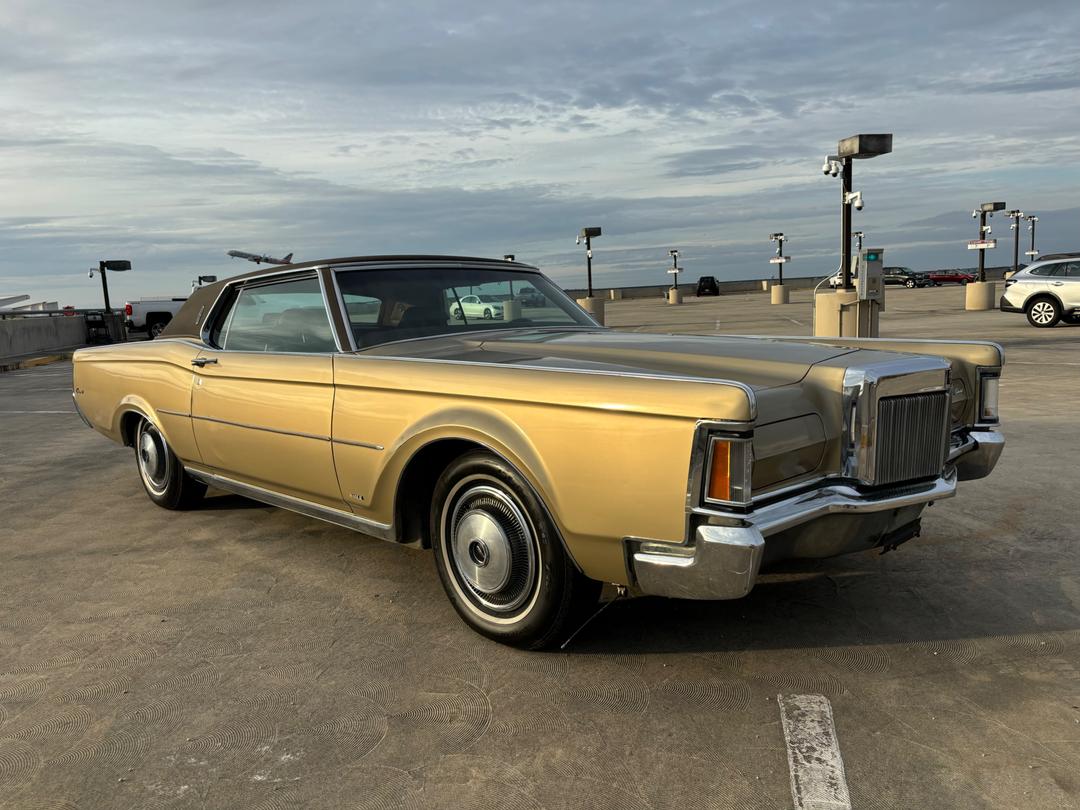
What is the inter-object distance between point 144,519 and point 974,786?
463 centimetres

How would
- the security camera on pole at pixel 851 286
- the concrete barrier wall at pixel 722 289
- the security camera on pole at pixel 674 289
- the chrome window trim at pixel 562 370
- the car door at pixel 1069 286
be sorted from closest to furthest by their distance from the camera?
1. the chrome window trim at pixel 562 370
2. the security camera on pole at pixel 851 286
3. the car door at pixel 1069 286
4. the security camera on pole at pixel 674 289
5. the concrete barrier wall at pixel 722 289

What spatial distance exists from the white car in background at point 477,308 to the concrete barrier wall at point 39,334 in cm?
2152

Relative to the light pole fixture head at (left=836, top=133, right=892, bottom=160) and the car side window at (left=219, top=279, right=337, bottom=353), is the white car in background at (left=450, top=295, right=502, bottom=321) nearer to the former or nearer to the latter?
the car side window at (left=219, top=279, right=337, bottom=353)

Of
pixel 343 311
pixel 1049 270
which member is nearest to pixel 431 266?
pixel 343 311

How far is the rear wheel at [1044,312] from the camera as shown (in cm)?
1812

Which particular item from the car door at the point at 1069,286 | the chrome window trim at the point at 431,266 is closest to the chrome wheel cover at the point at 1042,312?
the car door at the point at 1069,286

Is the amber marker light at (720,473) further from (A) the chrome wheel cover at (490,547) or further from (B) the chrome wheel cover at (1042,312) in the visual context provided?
(B) the chrome wheel cover at (1042,312)

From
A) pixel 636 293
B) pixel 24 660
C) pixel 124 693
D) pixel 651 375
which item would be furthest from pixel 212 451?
pixel 636 293

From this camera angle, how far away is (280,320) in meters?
4.38

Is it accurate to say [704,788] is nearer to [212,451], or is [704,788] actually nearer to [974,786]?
[974,786]

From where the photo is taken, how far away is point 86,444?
8.01 meters

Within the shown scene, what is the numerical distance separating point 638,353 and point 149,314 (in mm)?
27171

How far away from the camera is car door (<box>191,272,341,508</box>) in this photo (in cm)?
381

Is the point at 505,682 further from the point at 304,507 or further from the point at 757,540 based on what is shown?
the point at 304,507
